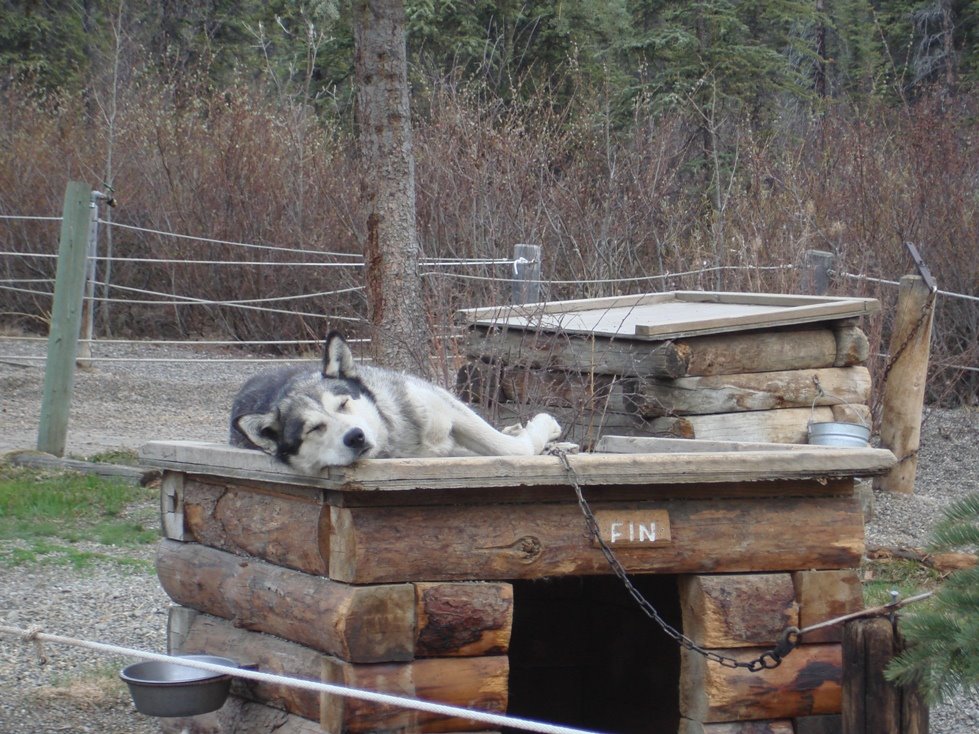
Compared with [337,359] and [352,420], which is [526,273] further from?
[352,420]

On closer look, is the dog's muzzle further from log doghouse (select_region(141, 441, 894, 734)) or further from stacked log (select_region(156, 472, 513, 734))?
stacked log (select_region(156, 472, 513, 734))

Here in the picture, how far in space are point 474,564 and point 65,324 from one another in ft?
19.3

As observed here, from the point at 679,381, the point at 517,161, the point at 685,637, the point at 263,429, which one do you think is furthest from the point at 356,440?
the point at 517,161

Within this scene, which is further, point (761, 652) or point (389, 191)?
point (389, 191)

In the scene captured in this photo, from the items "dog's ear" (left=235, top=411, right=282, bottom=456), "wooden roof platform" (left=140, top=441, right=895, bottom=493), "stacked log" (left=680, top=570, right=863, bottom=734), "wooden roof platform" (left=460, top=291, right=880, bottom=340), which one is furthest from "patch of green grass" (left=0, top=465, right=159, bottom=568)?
"stacked log" (left=680, top=570, right=863, bottom=734)

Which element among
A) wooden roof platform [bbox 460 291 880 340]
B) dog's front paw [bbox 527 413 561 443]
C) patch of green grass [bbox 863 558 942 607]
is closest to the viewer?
dog's front paw [bbox 527 413 561 443]

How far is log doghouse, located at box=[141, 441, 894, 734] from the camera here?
12.6 ft

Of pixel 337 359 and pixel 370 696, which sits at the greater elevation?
pixel 337 359

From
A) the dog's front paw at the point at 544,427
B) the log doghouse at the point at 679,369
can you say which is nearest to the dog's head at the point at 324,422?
the dog's front paw at the point at 544,427

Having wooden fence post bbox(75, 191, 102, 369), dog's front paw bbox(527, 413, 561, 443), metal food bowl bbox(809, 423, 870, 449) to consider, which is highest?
wooden fence post bbox(75, 191, 102, 369)

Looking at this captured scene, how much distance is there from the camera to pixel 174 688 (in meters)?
3.89

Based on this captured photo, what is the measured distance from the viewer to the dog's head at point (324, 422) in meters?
3.84

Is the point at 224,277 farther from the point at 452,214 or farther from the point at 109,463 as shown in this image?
the point at 109,463

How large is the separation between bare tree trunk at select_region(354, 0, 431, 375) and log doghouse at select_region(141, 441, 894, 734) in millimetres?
3291
